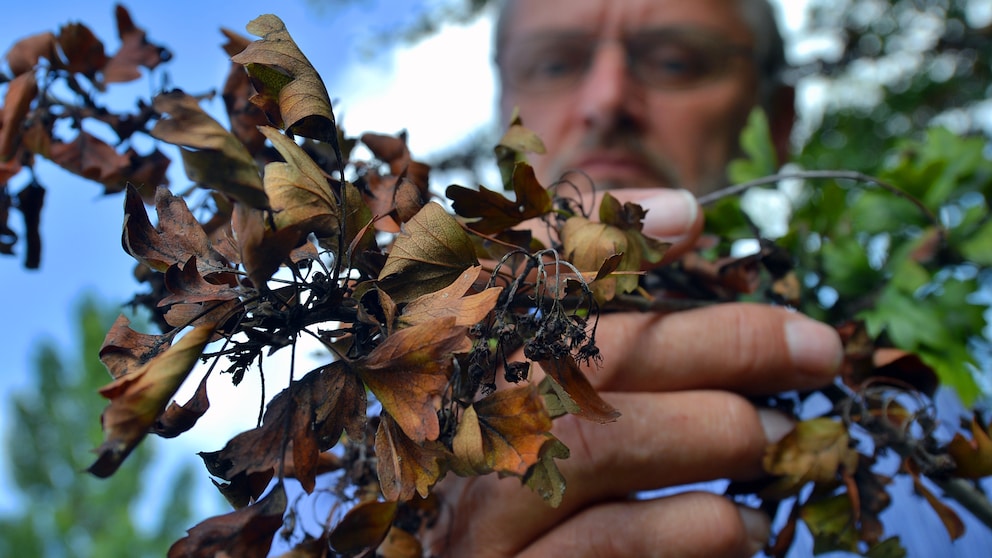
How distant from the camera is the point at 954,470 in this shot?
0.86 meters

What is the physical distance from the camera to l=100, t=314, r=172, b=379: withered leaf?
Result: 0.52 m

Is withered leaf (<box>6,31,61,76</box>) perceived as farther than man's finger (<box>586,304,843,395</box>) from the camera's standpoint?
No

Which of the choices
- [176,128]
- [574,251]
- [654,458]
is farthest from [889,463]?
[176,128]

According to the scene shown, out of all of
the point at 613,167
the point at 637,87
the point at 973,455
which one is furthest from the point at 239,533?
the point at 637,87

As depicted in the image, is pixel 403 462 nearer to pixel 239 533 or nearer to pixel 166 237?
pixel 239 533

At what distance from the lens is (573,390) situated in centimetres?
56

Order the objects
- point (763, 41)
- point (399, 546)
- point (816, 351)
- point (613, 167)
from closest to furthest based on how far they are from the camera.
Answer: point (399, 546), point (816, 351), point (613, 167), point (763, 41)

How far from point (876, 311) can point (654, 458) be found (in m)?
0.47

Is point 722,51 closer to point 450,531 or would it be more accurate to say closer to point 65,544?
point 450,531

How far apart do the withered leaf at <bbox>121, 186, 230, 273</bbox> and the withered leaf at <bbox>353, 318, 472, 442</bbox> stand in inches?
5.6

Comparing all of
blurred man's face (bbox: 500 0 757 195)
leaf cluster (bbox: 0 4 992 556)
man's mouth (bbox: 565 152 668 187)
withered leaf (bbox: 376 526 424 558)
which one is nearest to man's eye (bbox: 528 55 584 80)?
blurred man's face (bbox: 500 0 757 195)

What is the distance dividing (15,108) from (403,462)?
22.5 inches

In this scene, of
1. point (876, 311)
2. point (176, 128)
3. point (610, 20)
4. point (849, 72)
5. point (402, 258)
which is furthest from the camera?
point (849, 72)

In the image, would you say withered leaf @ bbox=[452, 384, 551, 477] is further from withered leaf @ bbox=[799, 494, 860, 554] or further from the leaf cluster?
withered leaf @ bbox=[799, 494, 860, 554]
